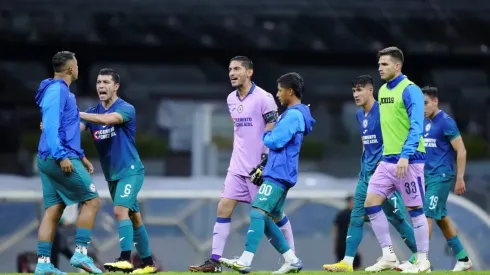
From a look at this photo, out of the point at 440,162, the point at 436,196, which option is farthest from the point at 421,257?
the point at 440,162

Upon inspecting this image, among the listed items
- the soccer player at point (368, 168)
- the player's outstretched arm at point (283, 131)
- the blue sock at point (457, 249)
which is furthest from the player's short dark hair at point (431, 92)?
the player's outstretched arm at point (283, 131)

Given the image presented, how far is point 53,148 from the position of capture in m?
10.3

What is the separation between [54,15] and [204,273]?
47.1ft

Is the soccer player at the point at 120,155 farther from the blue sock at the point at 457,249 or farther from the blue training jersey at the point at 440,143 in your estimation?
the blue sock at the point at 457,249

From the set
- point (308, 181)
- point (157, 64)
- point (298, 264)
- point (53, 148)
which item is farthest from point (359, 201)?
point (157, 64)

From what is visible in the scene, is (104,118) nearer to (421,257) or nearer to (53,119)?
(53,119)

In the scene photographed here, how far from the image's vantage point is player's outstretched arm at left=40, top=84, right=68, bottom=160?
10305 mm

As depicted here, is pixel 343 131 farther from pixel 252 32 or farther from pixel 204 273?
pixel 204 273

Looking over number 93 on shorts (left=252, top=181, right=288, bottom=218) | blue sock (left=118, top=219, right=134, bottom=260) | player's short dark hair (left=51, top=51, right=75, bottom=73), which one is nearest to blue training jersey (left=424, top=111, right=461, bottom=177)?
number 93 on shorts (left=252, top=181, right=288, bottom=218)

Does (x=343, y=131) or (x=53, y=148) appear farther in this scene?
(x=343, y=131)

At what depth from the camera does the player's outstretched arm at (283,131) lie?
10602 mm

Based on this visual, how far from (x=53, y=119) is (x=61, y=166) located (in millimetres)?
454

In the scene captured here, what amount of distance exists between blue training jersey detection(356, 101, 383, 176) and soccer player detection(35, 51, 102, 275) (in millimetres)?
3014

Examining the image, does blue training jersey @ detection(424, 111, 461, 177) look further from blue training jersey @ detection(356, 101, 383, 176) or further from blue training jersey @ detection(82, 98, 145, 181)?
blue training jersey @ detection(82, 98, 145, 181)
